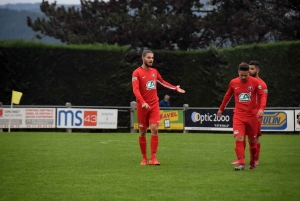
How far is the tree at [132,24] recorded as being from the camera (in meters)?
42.7

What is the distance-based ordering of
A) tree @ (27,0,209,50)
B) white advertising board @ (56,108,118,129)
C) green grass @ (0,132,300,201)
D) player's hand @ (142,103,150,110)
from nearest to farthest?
1. green grass @ (0,132,300,201)
2. player's hand @ (142,103,150,110)
3. white advertising board @ (56,108,118,129)
4. tree @ (27,0,209,50)

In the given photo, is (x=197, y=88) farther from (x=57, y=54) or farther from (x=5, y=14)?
(x=5, y=14)

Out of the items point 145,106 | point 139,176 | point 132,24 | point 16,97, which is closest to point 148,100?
point 145,106

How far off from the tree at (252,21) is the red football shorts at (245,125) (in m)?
27.0

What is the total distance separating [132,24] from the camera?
4281 centimetres

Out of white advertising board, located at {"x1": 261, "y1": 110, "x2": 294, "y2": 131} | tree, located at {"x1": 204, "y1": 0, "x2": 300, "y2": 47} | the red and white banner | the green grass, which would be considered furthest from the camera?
tree, located at {"x1": 204, "y1": 0, "x2": 300, "y2": 47}

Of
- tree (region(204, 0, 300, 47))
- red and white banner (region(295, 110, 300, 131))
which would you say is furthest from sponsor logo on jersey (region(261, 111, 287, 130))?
tree (region(204, 0, 300, 47))

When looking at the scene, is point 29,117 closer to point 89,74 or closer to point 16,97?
point 16,97

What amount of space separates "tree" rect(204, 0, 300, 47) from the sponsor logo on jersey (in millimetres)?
12330

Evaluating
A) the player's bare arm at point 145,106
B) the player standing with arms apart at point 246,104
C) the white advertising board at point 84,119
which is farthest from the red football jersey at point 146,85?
the white advertising board at point 84,119

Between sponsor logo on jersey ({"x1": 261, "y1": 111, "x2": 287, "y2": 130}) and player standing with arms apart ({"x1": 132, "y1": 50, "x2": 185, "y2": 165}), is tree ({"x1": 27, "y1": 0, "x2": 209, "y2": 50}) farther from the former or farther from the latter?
player standing with arms apart ({"x1": 132, "y1": 50, "x2": 185, "y2": 165})

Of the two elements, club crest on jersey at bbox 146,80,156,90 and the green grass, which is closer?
the green grass

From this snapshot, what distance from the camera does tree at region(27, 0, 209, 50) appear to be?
140 ft

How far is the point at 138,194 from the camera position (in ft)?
30.8
